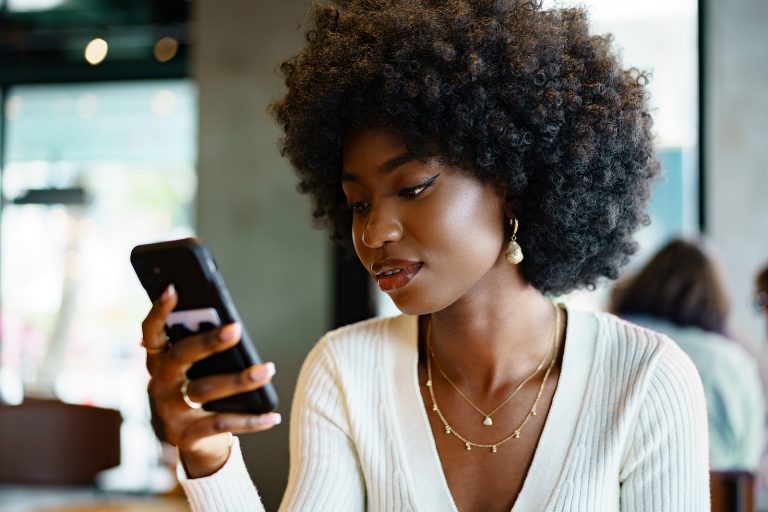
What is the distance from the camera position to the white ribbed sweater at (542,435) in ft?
4.74

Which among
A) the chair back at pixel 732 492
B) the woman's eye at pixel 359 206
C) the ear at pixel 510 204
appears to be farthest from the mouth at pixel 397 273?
the chair back at pixel 732 492

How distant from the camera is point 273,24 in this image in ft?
14.9

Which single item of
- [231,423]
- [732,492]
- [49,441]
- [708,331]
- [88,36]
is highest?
[88,36]

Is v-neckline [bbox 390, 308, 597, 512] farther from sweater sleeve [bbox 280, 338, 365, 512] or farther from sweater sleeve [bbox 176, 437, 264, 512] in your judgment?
sweater sleeve [bbox 176, 437, 264, 512]

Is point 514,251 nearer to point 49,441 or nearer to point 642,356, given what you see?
point 642,356

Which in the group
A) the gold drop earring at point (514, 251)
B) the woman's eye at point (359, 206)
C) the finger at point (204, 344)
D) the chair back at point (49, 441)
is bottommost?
the chair back at point (49, 441)

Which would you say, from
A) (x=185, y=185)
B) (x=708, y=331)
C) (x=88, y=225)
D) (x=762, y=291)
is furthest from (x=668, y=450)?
(x=88, y=225)

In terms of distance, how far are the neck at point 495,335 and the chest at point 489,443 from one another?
0.04 m

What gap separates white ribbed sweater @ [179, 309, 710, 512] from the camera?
1445mm

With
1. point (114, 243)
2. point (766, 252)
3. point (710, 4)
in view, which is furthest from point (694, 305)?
point (114, 243)

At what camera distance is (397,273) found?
1.40 meters

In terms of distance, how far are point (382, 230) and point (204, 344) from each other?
38 centimetres

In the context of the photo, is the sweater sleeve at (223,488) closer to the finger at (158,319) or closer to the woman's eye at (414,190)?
the finger at (158,319)

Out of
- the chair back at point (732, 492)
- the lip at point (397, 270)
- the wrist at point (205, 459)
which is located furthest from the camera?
the chair back at point (732, 492)
